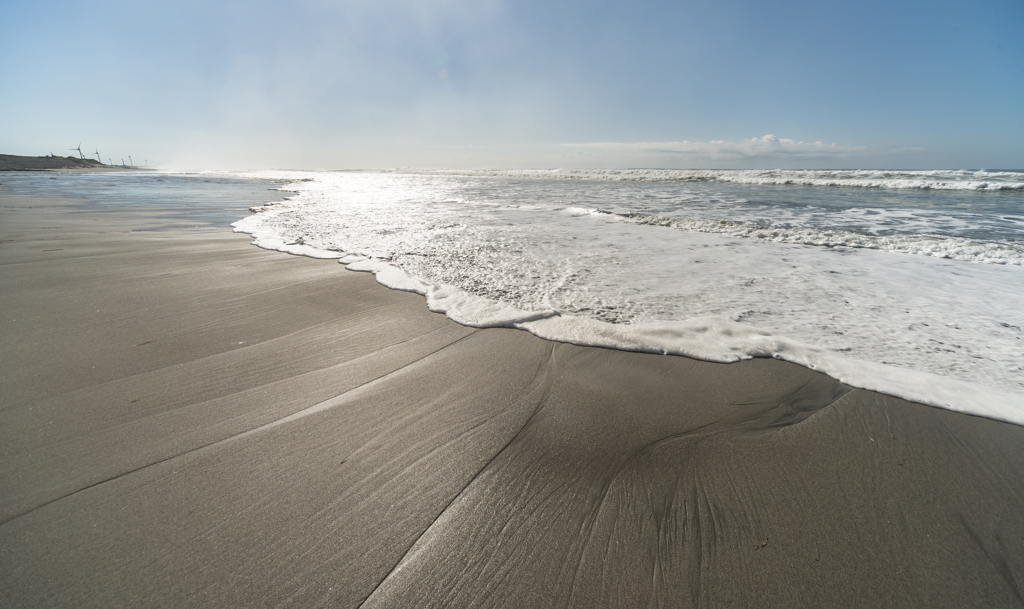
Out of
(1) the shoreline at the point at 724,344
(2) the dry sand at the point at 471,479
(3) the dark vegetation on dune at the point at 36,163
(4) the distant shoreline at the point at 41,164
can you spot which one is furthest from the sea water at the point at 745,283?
(4) the distant shoreline at the point at 41,164

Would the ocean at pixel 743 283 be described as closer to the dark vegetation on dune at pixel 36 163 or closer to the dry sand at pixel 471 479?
the dry sand at pixel 471 479

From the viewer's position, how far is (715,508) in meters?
1.49

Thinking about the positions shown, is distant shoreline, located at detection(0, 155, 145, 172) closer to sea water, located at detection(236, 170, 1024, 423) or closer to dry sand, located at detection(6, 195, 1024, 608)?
sea water, located at detection(236, 170, 1024, 423)

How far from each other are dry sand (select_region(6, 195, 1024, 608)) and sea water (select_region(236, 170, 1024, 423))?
1.12ft

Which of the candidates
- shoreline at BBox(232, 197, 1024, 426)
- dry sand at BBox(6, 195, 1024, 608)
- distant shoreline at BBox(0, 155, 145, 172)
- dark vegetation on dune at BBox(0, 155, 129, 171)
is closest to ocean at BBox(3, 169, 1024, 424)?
shoreline at BBox(232, 197, 1024, 426)

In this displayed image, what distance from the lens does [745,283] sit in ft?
13.1

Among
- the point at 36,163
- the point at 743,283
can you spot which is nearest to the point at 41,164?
the point at 36,163

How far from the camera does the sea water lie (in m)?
2.60

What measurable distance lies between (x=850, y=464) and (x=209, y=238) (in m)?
7.82

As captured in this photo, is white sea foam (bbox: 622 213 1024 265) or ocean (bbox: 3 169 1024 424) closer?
ocean (bbox: 3 169 1024 424)

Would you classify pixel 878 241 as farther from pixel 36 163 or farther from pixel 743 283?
pixel 36 163

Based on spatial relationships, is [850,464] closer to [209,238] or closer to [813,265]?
[813,265]

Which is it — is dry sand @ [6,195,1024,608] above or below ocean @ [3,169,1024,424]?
below

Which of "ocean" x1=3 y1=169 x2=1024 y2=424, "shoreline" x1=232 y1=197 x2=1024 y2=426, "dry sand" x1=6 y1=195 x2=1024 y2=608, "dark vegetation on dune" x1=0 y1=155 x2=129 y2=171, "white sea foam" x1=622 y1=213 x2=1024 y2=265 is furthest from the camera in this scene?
"dark vegetation on dune" x1=0 y1=155 x2=129 y2=171
